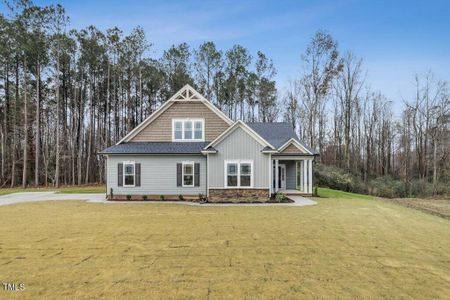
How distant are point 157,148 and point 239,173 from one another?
5534 millimetres

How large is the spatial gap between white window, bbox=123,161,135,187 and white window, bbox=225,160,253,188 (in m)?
6.02

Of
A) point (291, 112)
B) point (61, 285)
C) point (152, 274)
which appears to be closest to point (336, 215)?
point (152, 274)

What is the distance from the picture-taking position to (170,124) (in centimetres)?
1892

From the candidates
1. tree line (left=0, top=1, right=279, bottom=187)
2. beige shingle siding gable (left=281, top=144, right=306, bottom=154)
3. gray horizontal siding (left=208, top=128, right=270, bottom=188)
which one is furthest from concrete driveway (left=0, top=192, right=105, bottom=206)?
beige shingle siding gable (left=281, top=144, right=306, bottom=154)

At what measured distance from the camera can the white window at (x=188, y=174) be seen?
17188 millimetres

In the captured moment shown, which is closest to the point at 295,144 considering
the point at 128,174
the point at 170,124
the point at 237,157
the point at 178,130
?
the point at 237,157

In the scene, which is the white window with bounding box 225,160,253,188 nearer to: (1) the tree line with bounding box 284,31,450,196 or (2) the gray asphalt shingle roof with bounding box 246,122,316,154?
(2) the gray asphalt shingle roof with bounding box 246,122,316,154

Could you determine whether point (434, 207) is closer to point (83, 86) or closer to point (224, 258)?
point (224, 258)

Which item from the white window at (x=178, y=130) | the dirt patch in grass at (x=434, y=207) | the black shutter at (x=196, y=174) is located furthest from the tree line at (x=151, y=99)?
the black shutter at (x=196, y=174)

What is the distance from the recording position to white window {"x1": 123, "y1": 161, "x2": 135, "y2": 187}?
17281mm

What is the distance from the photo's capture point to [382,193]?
2688 cm

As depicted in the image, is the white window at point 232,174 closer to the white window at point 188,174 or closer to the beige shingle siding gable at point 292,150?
the white window at point 188,174

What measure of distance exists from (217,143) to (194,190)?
3378 mm

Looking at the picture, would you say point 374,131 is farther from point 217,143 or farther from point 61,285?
point 61,285
